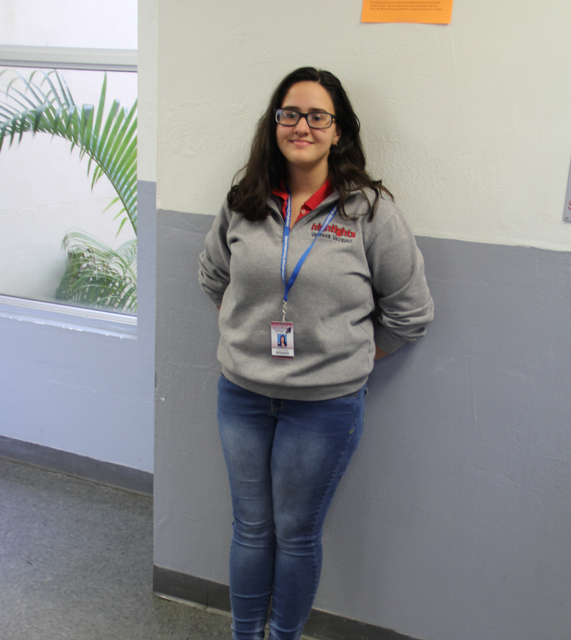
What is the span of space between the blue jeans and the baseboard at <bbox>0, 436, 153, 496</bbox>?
1041mm

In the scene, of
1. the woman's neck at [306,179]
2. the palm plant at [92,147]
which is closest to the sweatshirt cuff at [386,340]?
the woman's neck at [306,179]

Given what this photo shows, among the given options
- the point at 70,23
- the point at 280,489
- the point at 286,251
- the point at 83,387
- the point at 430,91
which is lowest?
the point at 83,387

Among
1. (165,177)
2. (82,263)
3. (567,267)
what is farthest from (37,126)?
(567,267)

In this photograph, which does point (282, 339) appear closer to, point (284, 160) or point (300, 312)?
point (300, 312)

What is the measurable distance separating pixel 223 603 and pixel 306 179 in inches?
54.8

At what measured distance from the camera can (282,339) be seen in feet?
4.10

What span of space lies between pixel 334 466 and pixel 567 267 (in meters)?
0.74

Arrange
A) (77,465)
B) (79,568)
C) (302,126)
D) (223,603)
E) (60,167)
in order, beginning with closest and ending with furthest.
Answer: (302,126), (223,603), (79,568), (60,167), (77,465)

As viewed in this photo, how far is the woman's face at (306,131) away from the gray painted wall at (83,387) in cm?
112

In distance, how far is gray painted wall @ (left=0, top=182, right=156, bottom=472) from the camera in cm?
232

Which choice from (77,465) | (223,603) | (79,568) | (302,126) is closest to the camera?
(302,126)

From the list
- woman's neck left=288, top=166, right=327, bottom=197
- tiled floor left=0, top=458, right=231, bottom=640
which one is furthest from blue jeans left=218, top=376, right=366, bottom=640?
woman's neck left=288, top=166, right=327, bottom=197

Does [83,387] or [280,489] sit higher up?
[280,489]

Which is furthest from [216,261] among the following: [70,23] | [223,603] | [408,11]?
[70,23]
